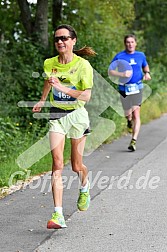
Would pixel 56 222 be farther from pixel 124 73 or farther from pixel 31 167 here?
pixel 124 73

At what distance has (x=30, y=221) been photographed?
7.14 meters

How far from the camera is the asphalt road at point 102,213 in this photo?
630 centimetres

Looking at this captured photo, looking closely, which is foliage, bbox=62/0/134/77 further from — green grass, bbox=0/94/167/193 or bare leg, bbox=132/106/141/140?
bare leg, bbox=132/106/141/140

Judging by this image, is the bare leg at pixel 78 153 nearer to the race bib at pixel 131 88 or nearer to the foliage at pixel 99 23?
the race bib at pixel 131 88

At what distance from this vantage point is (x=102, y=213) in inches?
298

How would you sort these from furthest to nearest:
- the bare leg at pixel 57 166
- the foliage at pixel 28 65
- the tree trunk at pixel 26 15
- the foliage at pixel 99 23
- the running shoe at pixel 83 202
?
1. the tree trunk at pixel 26 15
2. the foliage at pixel 99 23
3. the foliage at pixel 28 65
4. the running shoe at pixel 83 202
5. the bare leg at pixel 57 166

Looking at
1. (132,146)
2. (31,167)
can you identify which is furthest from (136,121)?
(31,167)

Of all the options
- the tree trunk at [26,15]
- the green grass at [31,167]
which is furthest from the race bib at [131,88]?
the tree trunk at [26,15]

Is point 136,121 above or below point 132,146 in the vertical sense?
above

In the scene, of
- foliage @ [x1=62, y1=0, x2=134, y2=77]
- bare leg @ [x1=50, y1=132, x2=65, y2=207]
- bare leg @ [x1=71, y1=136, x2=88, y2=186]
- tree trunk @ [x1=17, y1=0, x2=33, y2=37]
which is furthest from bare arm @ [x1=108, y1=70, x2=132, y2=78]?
bare leg @ [x1=50, y1=132, x2=65, y2=207]

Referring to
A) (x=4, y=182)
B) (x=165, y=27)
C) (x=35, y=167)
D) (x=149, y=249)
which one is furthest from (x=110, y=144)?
(x=165, y=27)

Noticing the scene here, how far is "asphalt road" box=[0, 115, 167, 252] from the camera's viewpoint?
6297 millimetres

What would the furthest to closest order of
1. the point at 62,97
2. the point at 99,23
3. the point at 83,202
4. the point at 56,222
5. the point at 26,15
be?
the point at 99,23 < the point at 26,15 < the point at 83,202 < the point at 62,97 < the point at 56,222

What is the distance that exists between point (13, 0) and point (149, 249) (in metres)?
11.7
